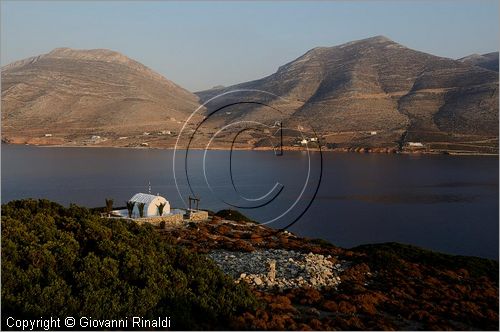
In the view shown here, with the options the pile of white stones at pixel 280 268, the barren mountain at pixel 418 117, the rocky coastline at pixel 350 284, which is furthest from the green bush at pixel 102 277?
the barren mountain at pixel 418 117

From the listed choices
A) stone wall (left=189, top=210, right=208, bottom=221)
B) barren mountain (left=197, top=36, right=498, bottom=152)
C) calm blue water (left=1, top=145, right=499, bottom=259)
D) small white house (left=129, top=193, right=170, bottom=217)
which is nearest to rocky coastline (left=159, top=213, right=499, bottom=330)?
small white house (left=129, top=193, right=170, bottom=217)

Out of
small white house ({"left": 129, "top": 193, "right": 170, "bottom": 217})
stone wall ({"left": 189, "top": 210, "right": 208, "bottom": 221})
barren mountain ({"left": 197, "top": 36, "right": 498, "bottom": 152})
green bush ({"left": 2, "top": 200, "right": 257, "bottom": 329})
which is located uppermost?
barren mountain ({"left": 197, "top": 36, "right": 498, "bottom": 152})

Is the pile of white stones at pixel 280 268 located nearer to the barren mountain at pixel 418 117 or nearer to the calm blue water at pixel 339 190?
the calm blue water at pixel 339 190

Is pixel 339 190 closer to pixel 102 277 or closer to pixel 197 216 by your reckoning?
pixel 197 216

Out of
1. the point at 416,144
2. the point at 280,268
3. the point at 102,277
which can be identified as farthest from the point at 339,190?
the point at 416,144

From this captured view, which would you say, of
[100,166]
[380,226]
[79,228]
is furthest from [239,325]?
[100,166]

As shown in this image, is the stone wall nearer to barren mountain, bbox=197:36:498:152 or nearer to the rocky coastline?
the rocky coastline
